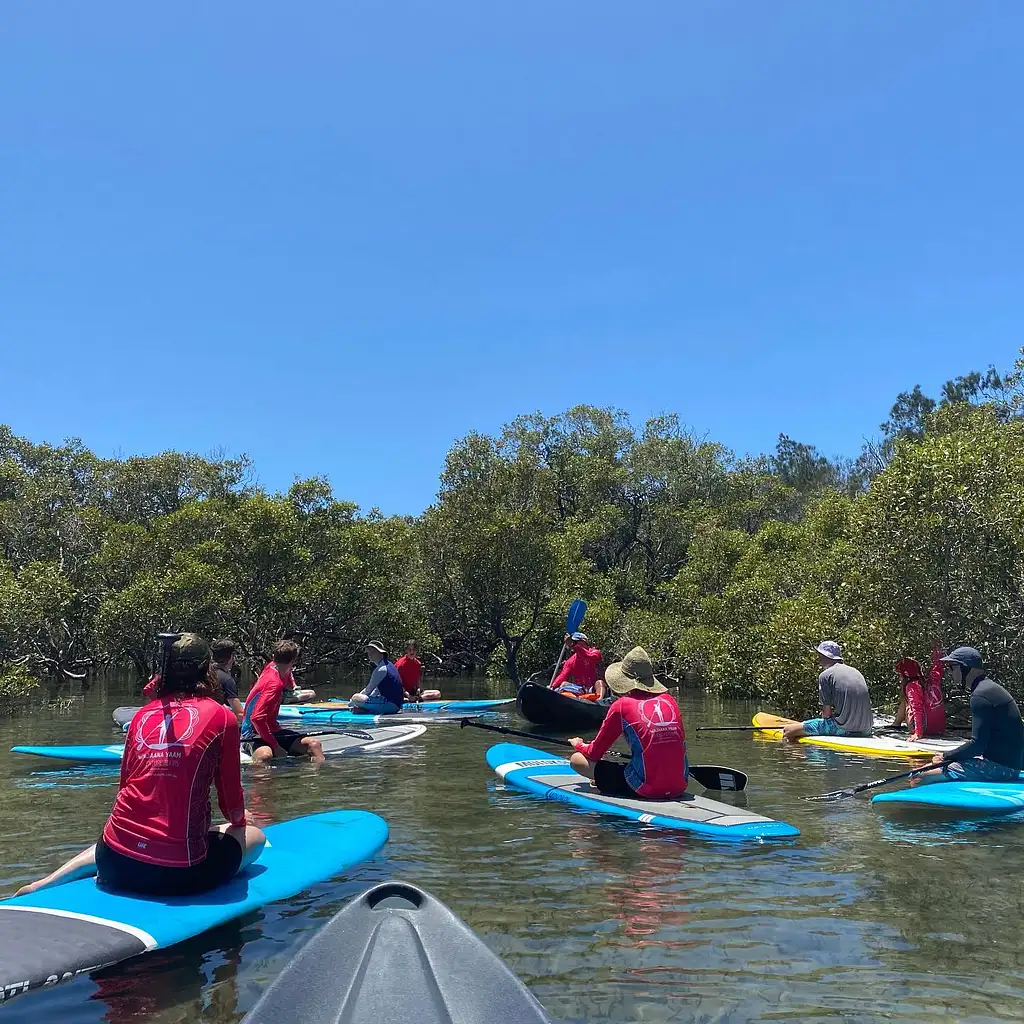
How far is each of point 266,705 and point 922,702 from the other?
8099 mm

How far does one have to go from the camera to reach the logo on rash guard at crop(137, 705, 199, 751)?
422 cm

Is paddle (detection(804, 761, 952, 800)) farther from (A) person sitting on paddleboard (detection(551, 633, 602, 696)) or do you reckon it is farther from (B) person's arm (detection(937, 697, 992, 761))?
(A) person sitting on paddleboard (detection(551, 633, 602, 696))

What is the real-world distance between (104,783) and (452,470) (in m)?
23.7

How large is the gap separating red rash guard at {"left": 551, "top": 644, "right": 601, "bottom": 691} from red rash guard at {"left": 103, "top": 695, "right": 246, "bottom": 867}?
10451 mm

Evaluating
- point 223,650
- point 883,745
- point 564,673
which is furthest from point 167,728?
point 564,673

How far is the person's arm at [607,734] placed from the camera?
6.92m

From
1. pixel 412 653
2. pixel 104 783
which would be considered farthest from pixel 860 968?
pixel 412 653

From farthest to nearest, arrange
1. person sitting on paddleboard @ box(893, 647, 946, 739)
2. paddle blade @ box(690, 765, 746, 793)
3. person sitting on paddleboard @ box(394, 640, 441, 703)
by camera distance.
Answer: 1. person sitting on paddleboard @ box(394, 640, 441, 703)
2. person sitting on paddleboard @ box(893, 647, 946, 739)
3. paddle blade @ box(690, 765, 746, 793)

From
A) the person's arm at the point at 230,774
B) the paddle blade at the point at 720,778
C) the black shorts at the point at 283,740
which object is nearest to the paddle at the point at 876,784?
the paddle blade at the point at 720,778

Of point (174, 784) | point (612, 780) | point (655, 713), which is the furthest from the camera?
point (612, 780)

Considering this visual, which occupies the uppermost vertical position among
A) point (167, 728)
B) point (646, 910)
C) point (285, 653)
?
point (285, 653)

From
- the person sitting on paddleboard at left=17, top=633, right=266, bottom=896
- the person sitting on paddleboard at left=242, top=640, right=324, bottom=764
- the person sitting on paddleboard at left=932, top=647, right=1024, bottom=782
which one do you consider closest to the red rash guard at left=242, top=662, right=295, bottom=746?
the person sitting on paddleboard at left=242, top=640, right=324, bottom=764

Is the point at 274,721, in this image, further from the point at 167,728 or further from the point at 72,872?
the point at 167,728

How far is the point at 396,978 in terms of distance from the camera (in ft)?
10.5
